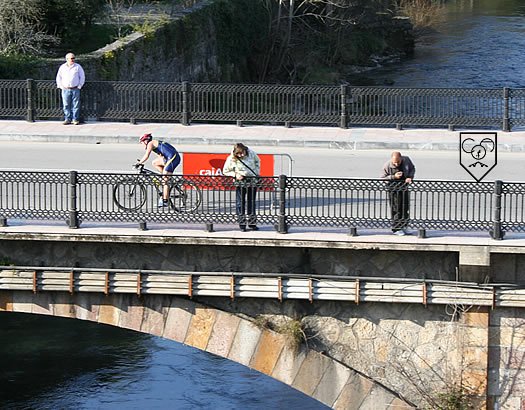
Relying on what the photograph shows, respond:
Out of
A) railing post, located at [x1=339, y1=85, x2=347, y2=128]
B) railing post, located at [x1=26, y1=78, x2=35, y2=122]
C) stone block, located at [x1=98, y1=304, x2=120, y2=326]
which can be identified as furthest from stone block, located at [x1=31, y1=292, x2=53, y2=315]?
railing post, located at [x1=339, y1=85, x2=347, y2=128]

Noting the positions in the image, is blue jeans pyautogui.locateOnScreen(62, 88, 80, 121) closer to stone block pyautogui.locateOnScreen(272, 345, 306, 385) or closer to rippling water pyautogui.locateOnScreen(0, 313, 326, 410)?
rippling water pyautogui.locateOnScreen(0, 313, 326, 410)

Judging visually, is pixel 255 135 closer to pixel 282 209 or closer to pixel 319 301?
pixel 282 209

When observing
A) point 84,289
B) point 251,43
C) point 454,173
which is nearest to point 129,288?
point 84,289

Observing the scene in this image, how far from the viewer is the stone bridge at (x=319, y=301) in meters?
17.7

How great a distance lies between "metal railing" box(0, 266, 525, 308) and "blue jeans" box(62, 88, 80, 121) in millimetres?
7999

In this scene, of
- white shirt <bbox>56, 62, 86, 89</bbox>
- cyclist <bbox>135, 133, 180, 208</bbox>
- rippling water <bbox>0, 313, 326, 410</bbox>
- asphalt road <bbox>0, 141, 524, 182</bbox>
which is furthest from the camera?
white shirt <bbox>56, 62, 86, 89</bbox>

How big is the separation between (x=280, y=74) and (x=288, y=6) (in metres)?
2.74

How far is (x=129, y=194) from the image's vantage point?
19.4 metres

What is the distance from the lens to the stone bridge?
1772cm

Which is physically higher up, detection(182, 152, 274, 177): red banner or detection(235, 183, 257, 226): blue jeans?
detection(182, 152, 274, 177): red banner

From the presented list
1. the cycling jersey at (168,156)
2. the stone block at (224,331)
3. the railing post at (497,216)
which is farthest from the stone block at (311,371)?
the cycling jersey at (168,156)

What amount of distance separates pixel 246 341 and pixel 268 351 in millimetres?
316

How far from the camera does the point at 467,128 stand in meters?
26.0

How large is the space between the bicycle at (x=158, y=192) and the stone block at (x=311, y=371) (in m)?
2.57
